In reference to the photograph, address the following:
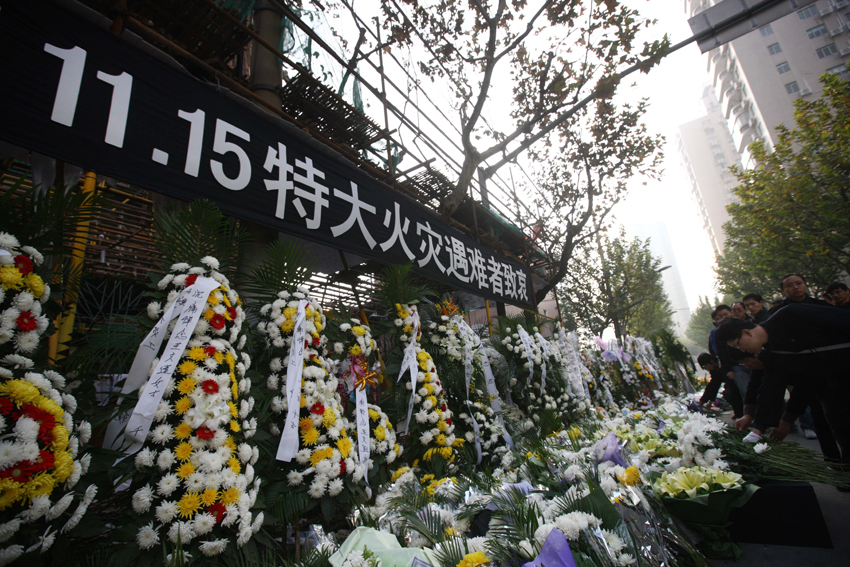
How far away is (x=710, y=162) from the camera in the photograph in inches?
3061

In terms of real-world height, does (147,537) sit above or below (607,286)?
below

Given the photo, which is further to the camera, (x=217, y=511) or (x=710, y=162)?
(x=710, y=162)

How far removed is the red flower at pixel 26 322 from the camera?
1.40 m

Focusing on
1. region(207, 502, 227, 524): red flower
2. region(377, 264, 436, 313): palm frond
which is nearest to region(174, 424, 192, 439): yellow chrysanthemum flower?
region(207, 502, 227, 524): red flower

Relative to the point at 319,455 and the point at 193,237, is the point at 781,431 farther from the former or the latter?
the point at 193,237

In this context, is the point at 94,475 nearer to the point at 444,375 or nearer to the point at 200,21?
the point at 444,375

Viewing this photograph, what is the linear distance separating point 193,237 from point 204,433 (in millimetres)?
1265

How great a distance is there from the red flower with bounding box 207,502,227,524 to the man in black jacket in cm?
401

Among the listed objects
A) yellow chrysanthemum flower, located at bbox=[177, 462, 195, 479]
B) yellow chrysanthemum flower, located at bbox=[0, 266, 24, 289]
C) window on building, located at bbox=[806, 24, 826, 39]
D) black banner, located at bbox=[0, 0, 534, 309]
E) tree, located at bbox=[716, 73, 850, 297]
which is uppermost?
window on building, located at bbox=[806, 24, 826, 39]

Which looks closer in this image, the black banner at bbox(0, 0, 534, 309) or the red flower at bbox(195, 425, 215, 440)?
the red flower at bbox(195, 425, 215, 440)

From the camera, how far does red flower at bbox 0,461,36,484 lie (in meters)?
1.18

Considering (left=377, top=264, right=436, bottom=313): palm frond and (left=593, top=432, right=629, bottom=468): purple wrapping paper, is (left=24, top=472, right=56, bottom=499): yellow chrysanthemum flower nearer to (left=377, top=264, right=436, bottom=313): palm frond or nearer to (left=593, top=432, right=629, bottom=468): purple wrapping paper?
(left=593, top=432, right=629, bottom=468): purple wrapping paper

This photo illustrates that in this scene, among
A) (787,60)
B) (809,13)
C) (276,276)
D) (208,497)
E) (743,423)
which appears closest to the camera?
(208,497)

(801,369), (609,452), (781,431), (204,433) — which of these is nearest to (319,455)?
(204,433)
